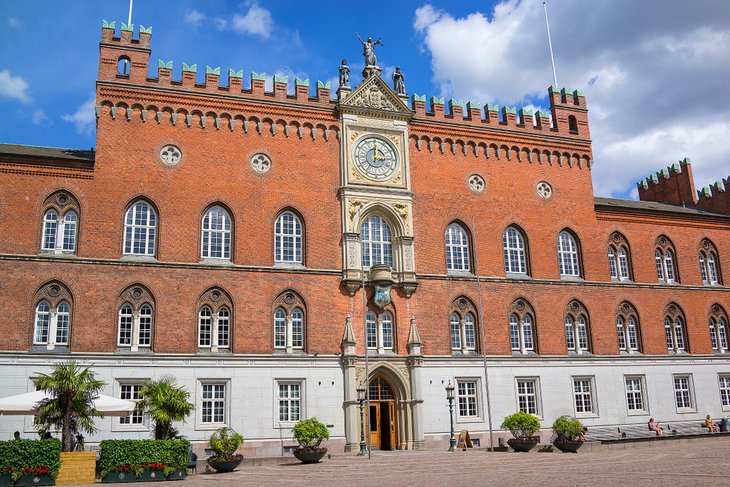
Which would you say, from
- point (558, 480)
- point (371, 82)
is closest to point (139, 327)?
point (371, 82)

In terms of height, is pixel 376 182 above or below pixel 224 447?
A: above

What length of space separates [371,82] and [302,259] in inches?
459

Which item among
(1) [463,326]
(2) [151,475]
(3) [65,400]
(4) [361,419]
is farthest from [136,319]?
(1) [463,326]

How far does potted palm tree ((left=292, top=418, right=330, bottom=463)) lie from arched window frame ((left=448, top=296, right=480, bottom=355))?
11799 mm

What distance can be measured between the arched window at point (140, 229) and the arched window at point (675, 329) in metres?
32.7

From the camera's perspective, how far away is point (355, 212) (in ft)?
133

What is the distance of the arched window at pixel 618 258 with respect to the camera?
46906mm

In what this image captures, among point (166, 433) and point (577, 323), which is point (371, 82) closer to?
point (577, 323)

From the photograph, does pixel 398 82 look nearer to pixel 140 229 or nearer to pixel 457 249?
pixel 457 249

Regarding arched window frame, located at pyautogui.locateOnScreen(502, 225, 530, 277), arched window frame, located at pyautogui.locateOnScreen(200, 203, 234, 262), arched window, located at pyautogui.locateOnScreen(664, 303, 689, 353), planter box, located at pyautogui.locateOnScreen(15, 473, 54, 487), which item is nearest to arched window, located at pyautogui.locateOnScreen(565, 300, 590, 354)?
arched window frame, located at pyautogui.locateOnScreen(502, 225, 530, 277)

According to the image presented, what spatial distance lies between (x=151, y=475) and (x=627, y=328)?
31.4 metres

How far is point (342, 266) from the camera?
39688mm

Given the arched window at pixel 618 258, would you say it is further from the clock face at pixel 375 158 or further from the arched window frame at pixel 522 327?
the clock face at pixel 375 158

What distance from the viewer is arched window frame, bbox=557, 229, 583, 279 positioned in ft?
149
